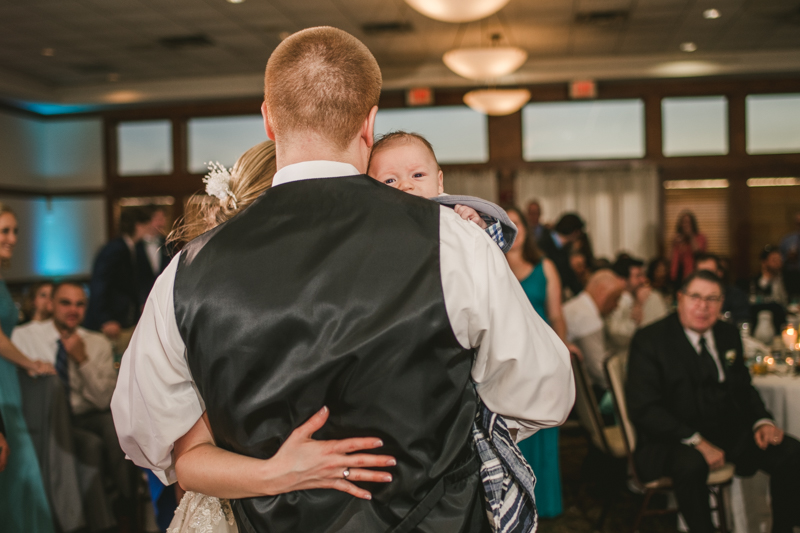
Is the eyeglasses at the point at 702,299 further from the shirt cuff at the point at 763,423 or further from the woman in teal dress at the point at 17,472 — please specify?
the woman in teal dress at the point at 17,472

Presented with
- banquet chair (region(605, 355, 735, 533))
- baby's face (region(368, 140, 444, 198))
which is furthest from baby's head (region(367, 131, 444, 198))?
banquet chair (region(605, 355, 735, 533))

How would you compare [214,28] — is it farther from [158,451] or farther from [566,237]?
[158,451]

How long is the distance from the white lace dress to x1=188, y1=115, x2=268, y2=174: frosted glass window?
27.9 feet

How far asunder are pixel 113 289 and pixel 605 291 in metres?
3.70

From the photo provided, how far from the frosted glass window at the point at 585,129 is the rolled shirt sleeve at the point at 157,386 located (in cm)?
819

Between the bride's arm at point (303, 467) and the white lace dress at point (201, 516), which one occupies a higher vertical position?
the bride's arm at point (303, 467)

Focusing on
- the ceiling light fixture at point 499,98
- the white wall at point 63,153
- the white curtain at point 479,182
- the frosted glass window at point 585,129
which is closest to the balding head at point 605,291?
the ceiling light fixture at point 499,98

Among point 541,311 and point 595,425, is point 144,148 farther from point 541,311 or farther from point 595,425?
point 595,425

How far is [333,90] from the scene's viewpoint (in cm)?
90

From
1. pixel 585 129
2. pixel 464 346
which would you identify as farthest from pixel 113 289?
pixel 585 129

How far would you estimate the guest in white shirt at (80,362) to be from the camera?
3283mm

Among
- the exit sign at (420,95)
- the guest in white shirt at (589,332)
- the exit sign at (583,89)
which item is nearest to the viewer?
the guest in white shirt at (589,332)

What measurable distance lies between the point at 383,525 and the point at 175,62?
26.9 ft

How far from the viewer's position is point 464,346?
0.88m
